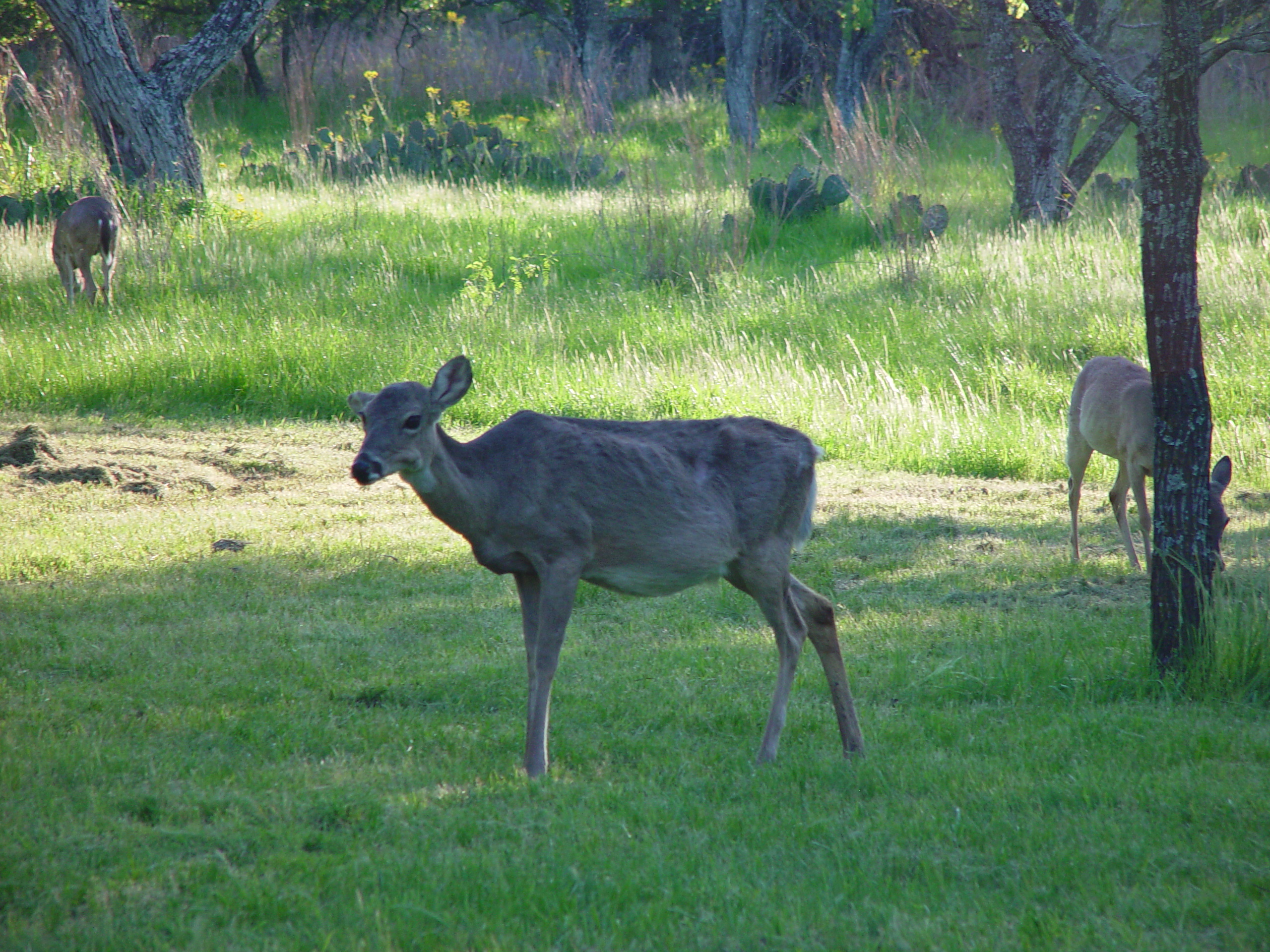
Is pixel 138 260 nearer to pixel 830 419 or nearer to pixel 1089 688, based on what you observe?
pixel 830 419

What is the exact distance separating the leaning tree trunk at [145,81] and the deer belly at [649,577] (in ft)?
41.0

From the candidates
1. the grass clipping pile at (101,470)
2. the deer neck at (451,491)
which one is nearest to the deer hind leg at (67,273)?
the grass clipping pile at (101,470)

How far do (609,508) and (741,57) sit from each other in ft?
62.5

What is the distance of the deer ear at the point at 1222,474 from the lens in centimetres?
729

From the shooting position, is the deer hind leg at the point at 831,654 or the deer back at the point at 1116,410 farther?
the deer back at the point at 1116,410

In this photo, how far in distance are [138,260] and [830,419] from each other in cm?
854

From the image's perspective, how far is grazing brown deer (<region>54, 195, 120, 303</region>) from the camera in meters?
12.6

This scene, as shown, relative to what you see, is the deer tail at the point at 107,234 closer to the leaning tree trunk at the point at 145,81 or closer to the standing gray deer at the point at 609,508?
the leaning tree trunk at the point at 145,81

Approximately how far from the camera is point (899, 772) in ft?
A: 14.8

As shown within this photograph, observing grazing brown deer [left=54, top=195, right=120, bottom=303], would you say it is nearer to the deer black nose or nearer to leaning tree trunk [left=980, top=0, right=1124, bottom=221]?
the deer black nose

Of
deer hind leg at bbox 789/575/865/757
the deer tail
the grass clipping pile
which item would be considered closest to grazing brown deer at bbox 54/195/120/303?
the deer tail

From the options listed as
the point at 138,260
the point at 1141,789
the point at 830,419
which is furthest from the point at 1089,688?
the point at 138,260

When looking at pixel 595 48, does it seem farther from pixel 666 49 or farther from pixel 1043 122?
pixel 1043 122

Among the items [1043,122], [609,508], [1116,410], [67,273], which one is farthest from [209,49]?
[609,508]
